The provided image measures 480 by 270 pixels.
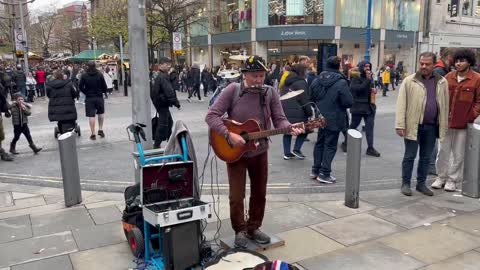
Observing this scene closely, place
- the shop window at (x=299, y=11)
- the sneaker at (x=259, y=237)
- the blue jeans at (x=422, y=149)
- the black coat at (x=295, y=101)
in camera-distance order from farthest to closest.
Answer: the shop window at (x=299, y=11), the black coat at (x=295, y=101), the blue jeans at (x=422, y=149), the sneaker at (x=259, y=237)

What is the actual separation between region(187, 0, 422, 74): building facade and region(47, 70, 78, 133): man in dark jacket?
961 inches

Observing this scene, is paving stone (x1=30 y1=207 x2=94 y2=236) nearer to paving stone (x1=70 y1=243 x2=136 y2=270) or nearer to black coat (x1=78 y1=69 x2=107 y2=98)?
paving stone (x1=70 y1=243 x2=136 y2=270)

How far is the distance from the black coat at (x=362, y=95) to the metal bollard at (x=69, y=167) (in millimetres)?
5222

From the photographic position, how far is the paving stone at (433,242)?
424 centimetres

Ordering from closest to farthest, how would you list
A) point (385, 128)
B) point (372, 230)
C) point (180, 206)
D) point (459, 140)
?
point (180, 206)
point (372, 230)
point (459, 140)
point (385, 128)

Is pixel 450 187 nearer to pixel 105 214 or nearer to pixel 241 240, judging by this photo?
pixel 241 240

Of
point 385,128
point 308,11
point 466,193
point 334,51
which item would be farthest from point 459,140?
point 308,11

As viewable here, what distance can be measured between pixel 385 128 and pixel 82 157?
7.72 meters

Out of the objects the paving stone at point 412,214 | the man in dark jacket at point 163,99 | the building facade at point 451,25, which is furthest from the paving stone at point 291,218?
the building facade at point 451,25

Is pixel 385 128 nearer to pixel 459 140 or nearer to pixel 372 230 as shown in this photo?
pixel 459 140

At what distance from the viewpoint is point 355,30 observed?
3712cm

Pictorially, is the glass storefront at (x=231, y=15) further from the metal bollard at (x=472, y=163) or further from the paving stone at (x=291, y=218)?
the paving stone at (x=291, y=218)

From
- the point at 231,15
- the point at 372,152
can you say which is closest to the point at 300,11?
the point at 231,15

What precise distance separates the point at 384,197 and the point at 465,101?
5.69ft
